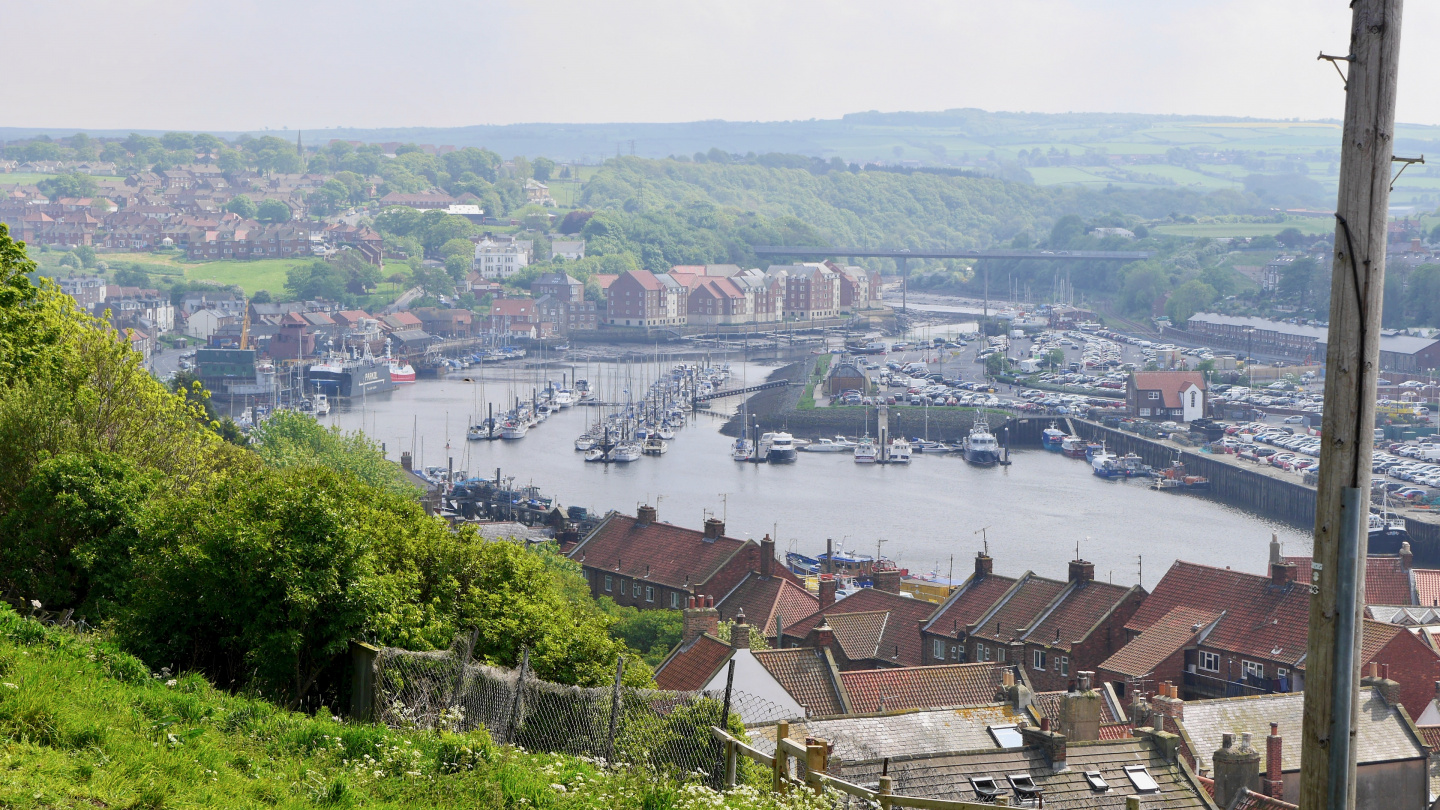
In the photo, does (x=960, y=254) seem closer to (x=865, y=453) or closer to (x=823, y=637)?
(x=865, y=453)

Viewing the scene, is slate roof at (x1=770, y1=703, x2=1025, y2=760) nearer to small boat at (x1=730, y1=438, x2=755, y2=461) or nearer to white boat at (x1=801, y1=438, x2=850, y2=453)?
small boat at (x1=730, y1=438, x2=755, y2=461)

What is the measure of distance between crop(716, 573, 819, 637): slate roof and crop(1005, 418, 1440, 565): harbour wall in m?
19.2

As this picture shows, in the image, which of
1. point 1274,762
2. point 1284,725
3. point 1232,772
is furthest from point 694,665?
point 1232,772

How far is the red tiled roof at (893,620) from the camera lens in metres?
18.1

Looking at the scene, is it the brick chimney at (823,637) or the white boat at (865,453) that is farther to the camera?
the white boat at (865,453)

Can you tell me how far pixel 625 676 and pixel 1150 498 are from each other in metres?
36.0

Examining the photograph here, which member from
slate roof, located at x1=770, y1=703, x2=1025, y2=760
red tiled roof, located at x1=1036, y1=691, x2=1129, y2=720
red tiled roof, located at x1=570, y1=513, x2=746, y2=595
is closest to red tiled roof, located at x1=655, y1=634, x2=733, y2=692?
red tiled roof, located at x1=1036, y1=691, x2=1129, y2=720

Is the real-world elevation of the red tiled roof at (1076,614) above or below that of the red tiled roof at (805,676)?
below

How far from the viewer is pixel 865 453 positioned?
47219mm

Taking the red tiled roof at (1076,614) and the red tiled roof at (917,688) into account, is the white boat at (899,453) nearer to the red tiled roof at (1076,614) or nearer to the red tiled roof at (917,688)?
the red tiled roof at (1076,614)

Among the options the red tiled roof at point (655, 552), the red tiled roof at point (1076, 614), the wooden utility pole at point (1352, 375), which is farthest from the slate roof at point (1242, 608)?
the wooden utility pole at point (1352, 375)

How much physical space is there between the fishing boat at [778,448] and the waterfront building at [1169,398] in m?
12.8

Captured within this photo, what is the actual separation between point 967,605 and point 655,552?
5.70 m

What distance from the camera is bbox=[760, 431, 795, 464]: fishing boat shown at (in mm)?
47000
